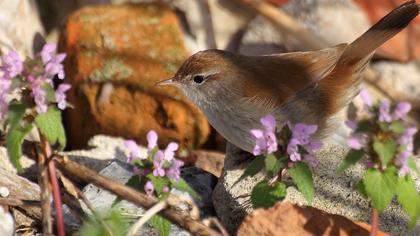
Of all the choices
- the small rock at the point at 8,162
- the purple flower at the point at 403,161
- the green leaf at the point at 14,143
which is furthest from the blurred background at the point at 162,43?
the purple flower at the point at 403,161

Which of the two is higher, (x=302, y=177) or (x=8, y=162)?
(x=302, y=177)

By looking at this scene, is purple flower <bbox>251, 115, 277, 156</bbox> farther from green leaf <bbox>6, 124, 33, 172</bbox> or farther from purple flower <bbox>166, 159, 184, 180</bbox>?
green leaf <bbox>6, 124, 33, 172</bbox>

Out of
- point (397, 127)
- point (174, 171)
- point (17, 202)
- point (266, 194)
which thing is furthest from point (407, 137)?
point (17, 202)

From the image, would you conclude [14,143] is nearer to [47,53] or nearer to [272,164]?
[47,53]

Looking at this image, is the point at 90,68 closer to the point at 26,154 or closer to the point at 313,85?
the point at 26,154

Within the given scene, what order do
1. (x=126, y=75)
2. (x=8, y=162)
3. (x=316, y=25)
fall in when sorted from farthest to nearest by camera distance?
(x=316, y=25) < (x=126, y=75) < (x=8, y=162)

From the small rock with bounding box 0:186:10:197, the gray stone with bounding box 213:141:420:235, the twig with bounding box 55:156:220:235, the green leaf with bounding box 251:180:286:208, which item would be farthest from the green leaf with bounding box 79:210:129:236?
the small rock with bounding box 0:186:10:197
